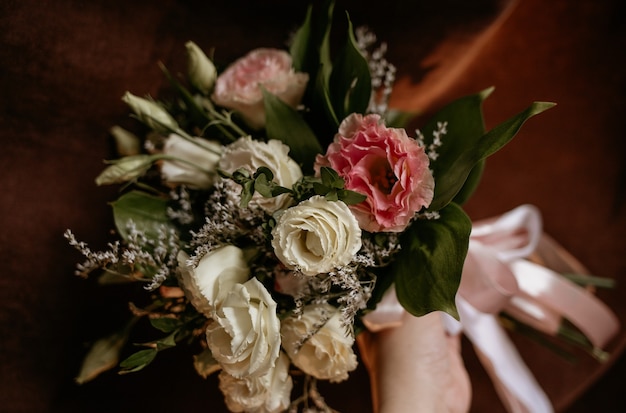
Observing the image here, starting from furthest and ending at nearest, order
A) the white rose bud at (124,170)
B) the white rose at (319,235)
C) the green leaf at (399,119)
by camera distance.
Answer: the green leaf at (399,119)
the white rose bud at (124,170)
the white rose at (319,235)

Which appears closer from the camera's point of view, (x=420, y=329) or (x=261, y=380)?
(x=261, y=380)

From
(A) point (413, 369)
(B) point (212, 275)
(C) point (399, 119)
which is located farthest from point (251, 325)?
(C) point (399, 119)

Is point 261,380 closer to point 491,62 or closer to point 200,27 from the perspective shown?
point 200,27

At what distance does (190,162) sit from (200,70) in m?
0.14

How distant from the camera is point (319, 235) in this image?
1.80ft

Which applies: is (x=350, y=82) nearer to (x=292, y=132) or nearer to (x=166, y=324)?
(x=292, y=132)

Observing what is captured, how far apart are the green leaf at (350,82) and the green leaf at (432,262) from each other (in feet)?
0.56

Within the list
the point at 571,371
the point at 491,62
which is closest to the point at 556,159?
the point at 491,62

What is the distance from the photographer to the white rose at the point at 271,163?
623 mm

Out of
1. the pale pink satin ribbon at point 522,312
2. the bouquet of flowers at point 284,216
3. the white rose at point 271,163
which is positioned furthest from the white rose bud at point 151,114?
the pale pink satin ribbon at point 522,312

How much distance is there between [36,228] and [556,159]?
96 cm

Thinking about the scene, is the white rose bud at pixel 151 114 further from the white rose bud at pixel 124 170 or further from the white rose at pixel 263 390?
the white rose at pixel 263 390

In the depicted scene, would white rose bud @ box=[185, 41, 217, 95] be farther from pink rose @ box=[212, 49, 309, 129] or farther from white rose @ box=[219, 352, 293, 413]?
white rose @ box=[219, 352, 293, 413]

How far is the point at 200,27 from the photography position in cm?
88
